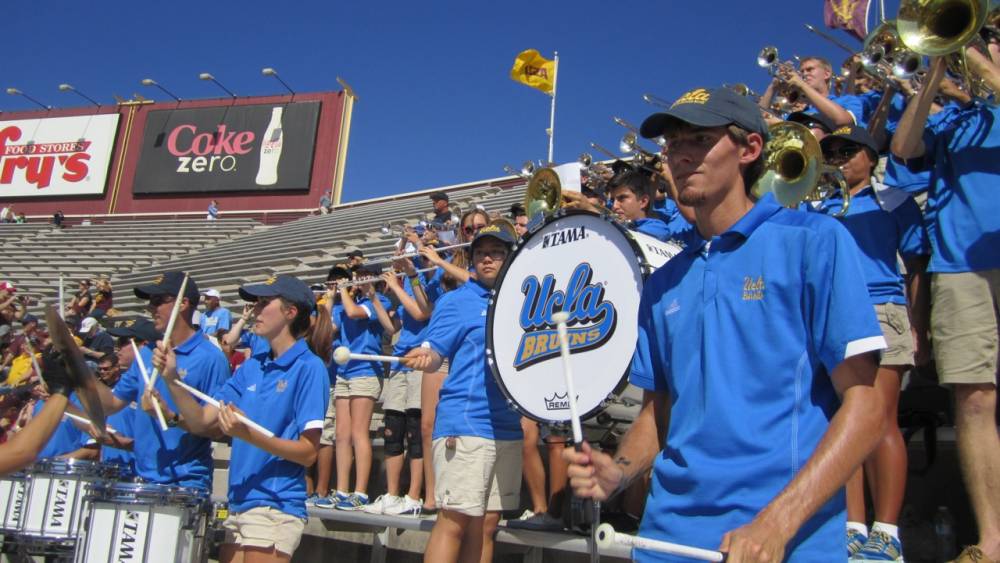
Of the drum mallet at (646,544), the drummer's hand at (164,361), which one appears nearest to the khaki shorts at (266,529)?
the drummer's hand at (164,361)

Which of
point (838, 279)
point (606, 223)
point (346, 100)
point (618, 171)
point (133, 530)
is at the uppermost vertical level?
point (346, 100)

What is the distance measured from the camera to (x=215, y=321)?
10375 millimetres

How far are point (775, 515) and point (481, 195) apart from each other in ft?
54.8

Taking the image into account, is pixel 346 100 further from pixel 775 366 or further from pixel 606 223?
pixel 775 366

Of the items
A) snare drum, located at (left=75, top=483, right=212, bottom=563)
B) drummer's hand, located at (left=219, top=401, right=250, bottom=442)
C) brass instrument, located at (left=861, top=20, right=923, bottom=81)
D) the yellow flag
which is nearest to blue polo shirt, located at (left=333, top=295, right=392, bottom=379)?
snare drum, located at (left=75, top=483, right=212, bottom=563)

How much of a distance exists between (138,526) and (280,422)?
2.88ft

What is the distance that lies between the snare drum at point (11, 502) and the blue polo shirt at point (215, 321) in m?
4.65

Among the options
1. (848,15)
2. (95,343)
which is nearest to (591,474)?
(848,15)

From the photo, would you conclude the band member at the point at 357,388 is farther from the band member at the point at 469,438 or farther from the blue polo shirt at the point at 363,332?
the band member at the point at 469,438

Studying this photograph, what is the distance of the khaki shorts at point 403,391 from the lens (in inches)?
232

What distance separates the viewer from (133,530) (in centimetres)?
416

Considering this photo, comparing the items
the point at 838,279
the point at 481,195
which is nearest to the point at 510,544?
the point at 838,279

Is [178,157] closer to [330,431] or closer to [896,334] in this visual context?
[330,431]

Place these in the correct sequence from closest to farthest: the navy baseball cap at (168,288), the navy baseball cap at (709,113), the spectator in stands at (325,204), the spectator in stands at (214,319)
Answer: the navy baseball cap at (709,113)
the navy baseball cap at (168,288)
the spectator in stands at (214,319)
the spectator in stands at (325,204)
